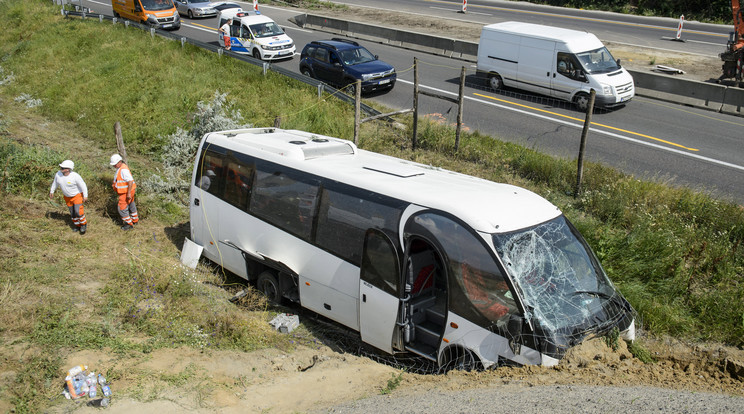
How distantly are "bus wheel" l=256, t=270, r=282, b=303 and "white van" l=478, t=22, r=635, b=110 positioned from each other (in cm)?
1396

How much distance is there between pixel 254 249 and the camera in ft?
30.9

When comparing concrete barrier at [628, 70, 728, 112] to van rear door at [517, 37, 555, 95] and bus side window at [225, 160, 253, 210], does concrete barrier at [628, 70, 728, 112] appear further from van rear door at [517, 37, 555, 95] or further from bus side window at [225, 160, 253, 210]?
bus side window at [225, 160, 253, 210]

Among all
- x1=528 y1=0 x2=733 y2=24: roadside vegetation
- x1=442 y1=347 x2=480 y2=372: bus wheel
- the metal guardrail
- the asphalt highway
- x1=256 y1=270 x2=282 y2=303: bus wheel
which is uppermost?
x1=528 y1=0 x2=733 y2=24: roadside vegetation

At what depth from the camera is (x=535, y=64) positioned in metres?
20.3

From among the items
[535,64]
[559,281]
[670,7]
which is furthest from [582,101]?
[670,7]

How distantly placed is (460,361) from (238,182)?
4.78m

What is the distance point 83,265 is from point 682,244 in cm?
1031

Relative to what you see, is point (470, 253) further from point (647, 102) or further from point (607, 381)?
point (647, 102)

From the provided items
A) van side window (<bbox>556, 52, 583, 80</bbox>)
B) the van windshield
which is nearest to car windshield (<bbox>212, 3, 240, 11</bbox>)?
van side window (<bbox>556, 52, 583, 80</bbox>)

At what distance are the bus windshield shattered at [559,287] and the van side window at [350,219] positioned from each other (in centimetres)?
150

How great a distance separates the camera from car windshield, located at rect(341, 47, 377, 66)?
21.1 meters

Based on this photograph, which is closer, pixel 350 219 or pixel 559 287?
pixel 559 287

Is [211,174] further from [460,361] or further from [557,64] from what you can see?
[557,64]

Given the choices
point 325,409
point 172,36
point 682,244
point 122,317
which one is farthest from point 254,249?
point 172,36
